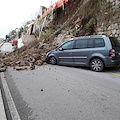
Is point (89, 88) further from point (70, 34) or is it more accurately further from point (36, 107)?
point (70, 34)

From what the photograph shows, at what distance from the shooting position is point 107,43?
596 centimetres

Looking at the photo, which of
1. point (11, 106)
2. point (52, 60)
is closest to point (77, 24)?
point (52, 60)

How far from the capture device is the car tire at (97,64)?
20.2ft

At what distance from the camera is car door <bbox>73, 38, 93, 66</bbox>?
6621mm

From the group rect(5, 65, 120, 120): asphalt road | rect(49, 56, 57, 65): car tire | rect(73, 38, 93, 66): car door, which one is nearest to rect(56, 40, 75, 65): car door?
rect(73, 38, 93, 66): car door

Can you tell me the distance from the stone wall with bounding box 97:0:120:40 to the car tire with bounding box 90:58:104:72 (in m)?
4.01

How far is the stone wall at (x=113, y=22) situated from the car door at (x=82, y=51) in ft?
12.0

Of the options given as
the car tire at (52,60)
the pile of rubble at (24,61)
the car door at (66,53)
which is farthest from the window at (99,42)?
the pile of rubble at (24,61)

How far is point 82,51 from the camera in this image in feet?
22.3

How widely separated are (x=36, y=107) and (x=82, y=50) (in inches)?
182

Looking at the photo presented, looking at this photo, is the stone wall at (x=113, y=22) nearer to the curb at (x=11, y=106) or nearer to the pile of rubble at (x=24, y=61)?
the pile of rubble at (x=24, y=61)

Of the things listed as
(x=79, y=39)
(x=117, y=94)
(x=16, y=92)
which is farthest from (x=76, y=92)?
(x=79, y=39)

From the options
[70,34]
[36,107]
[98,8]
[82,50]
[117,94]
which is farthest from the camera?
[70,34]

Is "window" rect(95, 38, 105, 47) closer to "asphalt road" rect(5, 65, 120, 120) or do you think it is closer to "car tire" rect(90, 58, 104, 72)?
"car tire" rect(90, 58, 104, 72)
